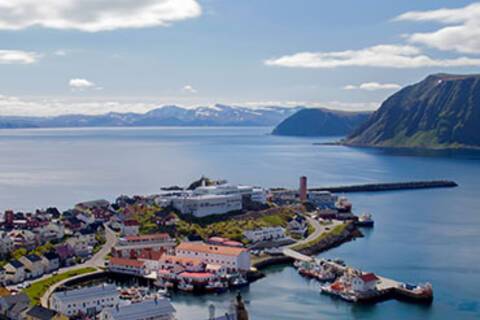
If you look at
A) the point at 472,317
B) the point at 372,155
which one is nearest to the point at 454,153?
the point at 372,155

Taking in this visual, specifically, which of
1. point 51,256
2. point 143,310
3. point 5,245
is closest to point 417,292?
point 143,310

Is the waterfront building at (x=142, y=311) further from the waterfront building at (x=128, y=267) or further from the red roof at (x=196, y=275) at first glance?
the waterfront building at (x=128, y=267)

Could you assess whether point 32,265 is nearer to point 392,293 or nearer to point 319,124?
point 392,293

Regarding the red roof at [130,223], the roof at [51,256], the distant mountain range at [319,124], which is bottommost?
the roof at [51,256]

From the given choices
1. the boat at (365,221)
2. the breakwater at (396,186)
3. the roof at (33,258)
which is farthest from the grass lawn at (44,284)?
the breakwater at (396,186)

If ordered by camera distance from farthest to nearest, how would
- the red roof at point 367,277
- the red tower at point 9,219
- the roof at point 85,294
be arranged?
the red tower at point 9,219 → the red roof at point 367,277 → the roof at point 85,294

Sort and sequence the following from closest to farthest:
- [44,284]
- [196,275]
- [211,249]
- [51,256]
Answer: [44,284] → [196,275] → [51,256] → [211,249]

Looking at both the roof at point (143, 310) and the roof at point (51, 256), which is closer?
the roof at point (143, 310)
